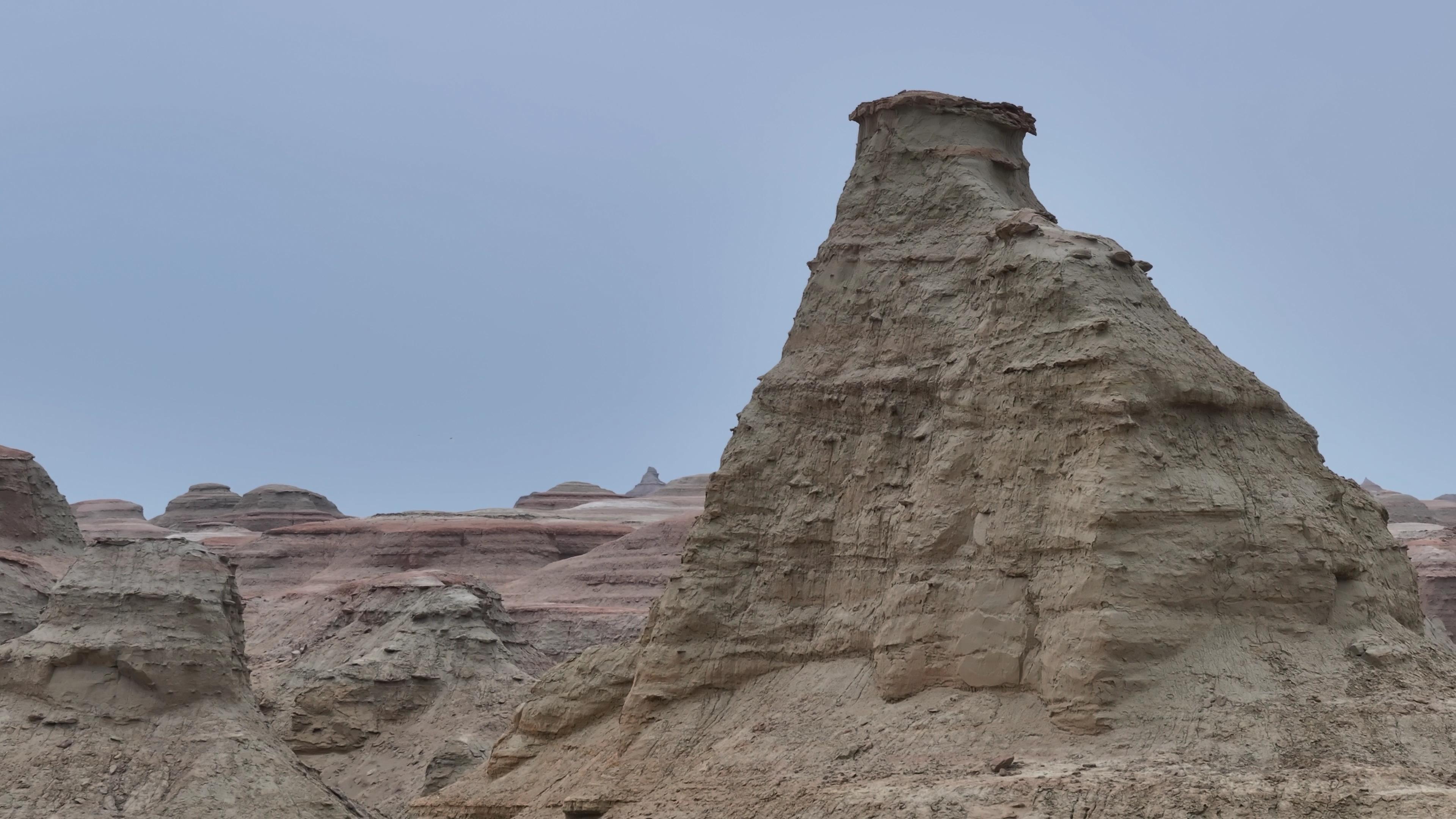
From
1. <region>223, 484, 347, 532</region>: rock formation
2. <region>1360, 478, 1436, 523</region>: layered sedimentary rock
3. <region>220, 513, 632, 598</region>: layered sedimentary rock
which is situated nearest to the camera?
<region>220, 513, 632, 598</region>: layered sedimentary rock

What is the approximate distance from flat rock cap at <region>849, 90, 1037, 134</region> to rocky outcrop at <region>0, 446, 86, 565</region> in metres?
37.2

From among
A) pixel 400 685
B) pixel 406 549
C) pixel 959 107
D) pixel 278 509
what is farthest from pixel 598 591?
pixel 278 509

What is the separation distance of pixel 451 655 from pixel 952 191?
2728 cm

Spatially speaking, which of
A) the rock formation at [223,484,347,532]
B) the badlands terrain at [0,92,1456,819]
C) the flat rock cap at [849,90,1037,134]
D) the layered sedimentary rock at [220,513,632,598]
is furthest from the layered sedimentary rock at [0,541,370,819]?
the rock formation at [223,484,347,532]

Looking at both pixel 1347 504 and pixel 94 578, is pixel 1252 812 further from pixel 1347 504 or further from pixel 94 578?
pixel 94 578

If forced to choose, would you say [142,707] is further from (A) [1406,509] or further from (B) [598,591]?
(A) [1406,509]

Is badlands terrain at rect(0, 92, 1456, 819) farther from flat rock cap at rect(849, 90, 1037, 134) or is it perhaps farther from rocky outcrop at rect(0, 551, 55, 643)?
rocky outcrop at rect(0, 551, 55, 643)

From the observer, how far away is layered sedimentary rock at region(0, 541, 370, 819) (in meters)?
26.4

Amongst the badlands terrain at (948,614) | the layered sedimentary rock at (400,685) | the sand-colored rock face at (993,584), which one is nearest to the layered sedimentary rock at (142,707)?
the badlands terrain at (948,614)

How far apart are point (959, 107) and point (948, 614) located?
298 inches

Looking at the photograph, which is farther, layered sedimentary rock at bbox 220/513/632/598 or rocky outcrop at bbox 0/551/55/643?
layered sedimentary rock at bbox 220/513/632/598

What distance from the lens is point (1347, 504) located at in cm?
1786

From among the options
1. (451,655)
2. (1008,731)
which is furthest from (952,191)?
(451,655)

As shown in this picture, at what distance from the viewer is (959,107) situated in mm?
21828
